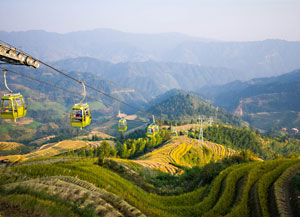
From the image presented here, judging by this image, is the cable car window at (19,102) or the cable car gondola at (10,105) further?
the cable car window at (19,102)

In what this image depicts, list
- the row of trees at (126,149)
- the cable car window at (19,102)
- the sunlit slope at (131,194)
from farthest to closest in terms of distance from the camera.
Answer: the row of trees at (126,149), the cable car window at (19,102), the sunlit slope at (131,194)

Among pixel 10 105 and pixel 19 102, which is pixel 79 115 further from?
pixel 10 105

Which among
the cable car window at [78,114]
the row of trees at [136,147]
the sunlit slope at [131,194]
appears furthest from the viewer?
the row of trees at [136,147]

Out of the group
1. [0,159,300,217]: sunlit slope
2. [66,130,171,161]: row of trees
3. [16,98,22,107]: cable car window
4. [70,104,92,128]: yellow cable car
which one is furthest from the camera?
[66,130,171,161]: row of trees

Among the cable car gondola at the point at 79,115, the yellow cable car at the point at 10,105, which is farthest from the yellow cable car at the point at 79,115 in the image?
the yellow cable car at the point at 10,105

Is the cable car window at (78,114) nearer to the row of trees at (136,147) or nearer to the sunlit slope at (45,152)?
the row of trees at (136,147)

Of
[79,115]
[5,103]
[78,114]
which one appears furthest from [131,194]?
[5,103]

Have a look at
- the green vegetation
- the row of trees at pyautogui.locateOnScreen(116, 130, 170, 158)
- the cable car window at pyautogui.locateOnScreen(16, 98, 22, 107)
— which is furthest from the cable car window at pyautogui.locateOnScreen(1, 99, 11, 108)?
the green vegetation

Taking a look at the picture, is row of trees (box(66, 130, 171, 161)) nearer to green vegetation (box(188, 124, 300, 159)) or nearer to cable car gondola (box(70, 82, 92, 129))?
green vegetation (box(188, 124, 300, 159))

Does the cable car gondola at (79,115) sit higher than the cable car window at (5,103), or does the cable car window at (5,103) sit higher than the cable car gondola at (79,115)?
the cable car window at (5,103)
